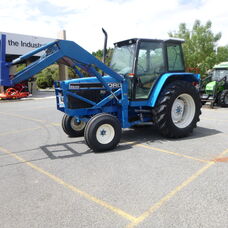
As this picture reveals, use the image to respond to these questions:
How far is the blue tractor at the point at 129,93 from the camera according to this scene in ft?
15.0

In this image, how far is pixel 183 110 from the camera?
19.0ft

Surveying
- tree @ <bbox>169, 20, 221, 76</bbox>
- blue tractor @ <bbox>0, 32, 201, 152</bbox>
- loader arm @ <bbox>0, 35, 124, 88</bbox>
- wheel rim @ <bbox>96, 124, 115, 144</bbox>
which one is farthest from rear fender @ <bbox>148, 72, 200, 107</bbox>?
tree @ <bbox>169, 20, 221, 76</bbox>

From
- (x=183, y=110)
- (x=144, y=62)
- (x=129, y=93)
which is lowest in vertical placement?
(x=183, y=110)

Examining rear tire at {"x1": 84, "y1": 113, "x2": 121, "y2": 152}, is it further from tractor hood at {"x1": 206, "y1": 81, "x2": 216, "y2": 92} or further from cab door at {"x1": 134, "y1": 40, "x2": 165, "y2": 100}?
tractor hood at {"x1": 206, "y1": 81, "x2": 216, "y2": 92}

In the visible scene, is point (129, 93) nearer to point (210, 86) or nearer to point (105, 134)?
point (105, 134)

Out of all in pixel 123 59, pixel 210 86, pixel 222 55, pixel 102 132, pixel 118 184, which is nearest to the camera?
pixel 118 184

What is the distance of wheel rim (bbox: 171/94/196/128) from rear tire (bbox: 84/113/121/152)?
1.72 metres

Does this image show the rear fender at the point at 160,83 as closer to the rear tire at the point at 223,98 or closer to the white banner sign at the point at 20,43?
the rear tire at the point at 223,98

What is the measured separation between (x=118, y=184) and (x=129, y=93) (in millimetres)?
2454

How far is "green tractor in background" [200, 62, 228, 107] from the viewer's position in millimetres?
10469

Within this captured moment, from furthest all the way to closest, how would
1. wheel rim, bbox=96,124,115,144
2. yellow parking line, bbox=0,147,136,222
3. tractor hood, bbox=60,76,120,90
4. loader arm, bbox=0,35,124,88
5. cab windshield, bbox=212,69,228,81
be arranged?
1. cab windshield, bbox=212,69,228,81
2. tractor hood, bbox=60,76,120,90
3. wheel rim, bbox=96,124,115,144
4. loader arm, bbox=0,35,124,88
5. yellow parking line, bbox=0,147,136,222

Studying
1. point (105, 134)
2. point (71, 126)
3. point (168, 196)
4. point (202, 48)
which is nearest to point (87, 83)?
point (105, 134)

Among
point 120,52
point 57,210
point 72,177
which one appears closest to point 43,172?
point 72,177

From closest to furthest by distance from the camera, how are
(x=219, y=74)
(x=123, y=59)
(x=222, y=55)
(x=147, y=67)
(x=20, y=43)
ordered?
1. (x=147, y=67)
2. (x=123, y=59)
3. (x=219, y=74)
4. (x=20, y=43)
5. (x=222, y=55)
